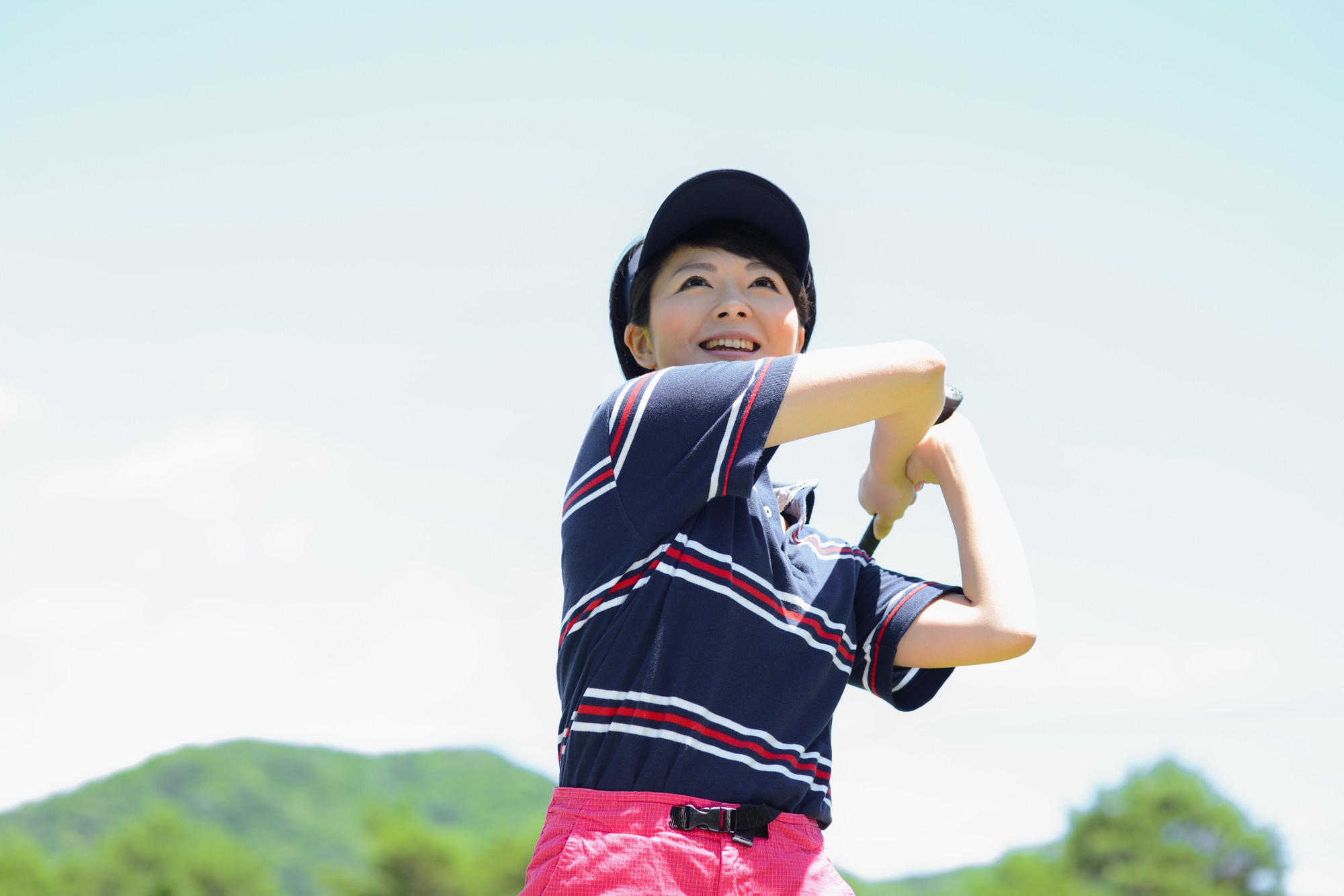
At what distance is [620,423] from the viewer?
160 cm

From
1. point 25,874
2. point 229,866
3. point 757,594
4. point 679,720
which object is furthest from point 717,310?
point 25,874

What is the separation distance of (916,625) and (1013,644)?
0.46 ft

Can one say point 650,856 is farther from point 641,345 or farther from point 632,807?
point 641,345

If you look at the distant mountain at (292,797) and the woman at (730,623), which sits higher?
the distant mountain at (292,797)

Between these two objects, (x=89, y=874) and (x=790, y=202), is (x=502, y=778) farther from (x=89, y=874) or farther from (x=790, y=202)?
(x=790, y=202)

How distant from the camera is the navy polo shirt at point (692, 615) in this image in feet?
4.92

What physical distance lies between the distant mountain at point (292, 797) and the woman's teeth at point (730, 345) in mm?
31030

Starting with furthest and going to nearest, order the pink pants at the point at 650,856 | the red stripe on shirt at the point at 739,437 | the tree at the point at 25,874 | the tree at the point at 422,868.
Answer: the tree at the point at 25,874
the tree at the point at 422,868
the red stripe on shirt at the point at 739,437
the pink pants at the point at 650,856

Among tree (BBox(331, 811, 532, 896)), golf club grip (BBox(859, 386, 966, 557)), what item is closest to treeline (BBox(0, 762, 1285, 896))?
tree (BBox(331, 811, 532, 896))

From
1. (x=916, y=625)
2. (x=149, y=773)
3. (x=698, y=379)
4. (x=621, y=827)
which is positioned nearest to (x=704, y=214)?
(x=698, y=379)

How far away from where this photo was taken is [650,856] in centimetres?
142

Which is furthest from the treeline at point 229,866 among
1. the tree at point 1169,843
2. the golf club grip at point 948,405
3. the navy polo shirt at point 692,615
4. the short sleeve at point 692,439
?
the short sleeve at point 692,439

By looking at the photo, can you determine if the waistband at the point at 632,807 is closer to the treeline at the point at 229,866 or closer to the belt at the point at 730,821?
the belt at the point at 730,821

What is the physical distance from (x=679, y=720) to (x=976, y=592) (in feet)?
1.71
